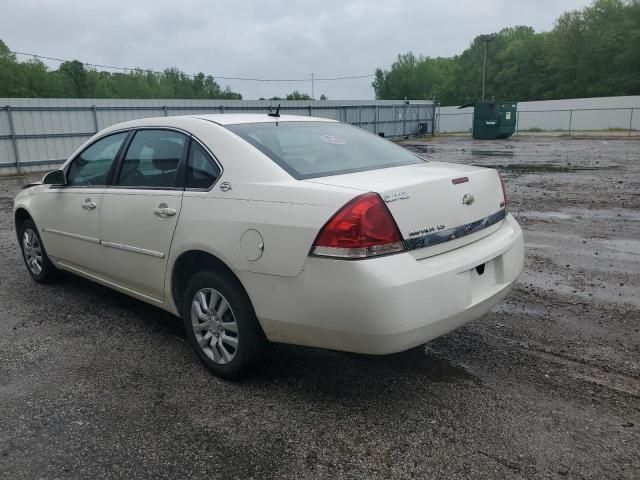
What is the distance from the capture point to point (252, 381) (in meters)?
3.40

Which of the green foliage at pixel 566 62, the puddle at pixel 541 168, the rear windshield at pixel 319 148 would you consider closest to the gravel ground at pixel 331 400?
the rear windshield at pixel 319 148

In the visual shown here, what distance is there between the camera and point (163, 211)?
3588 mm

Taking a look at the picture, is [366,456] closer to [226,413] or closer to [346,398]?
[346,398]

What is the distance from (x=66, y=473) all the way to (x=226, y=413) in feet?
Result: 2.74

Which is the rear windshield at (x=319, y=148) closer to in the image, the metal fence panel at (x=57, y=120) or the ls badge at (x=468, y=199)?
the ls badge at (x=468, y=199)

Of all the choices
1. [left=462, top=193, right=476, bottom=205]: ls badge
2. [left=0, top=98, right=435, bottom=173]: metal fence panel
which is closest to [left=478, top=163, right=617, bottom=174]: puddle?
[left=0, top=98, right=435, bottom=173]: metal fence panel

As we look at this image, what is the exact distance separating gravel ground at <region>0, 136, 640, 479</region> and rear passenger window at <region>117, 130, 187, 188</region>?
3.88 ft

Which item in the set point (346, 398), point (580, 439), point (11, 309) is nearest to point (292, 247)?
point (346, 398)

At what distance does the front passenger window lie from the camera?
4.35m

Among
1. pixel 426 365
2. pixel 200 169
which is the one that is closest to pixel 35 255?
pixel 200 169

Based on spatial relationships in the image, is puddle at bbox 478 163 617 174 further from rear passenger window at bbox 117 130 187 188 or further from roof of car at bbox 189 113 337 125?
rear passenger window at bbox 117 130 187 188

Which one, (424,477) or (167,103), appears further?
(167,103)

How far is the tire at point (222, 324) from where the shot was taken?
317 cm

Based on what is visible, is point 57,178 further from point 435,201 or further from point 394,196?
point 435,201
